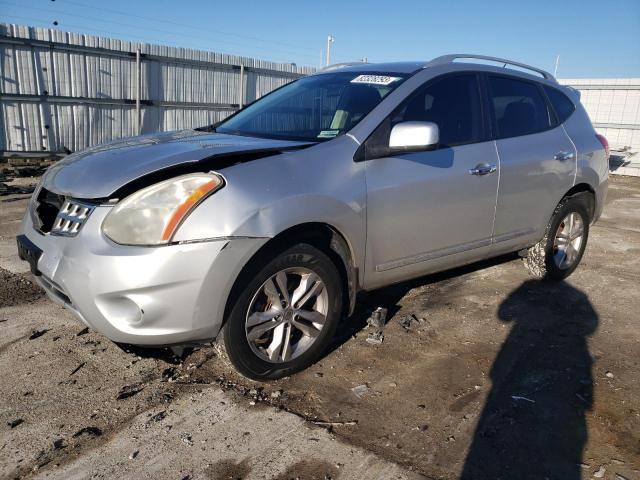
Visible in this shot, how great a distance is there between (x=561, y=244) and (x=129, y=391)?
3941 mm

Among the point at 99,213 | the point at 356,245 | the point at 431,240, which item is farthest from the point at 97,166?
the point at 431,240

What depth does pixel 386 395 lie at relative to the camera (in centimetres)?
298

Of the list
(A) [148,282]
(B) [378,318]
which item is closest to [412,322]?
(B) [378,318]

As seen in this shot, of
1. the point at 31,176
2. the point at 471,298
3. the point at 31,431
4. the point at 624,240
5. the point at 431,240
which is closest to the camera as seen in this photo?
the point at 31,431

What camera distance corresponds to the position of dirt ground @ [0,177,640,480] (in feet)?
7.93

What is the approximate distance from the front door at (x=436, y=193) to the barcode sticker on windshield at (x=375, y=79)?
213 millimetres

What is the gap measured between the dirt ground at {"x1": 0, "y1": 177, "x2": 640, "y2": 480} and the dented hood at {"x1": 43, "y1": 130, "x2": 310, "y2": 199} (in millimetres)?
1072

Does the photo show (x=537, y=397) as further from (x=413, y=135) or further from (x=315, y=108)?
(x=315, y=108)

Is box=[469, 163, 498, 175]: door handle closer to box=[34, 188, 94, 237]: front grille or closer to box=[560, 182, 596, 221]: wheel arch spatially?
box=[560, 182, 596, 221]: wheel arch

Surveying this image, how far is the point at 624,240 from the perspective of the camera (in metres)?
6.95

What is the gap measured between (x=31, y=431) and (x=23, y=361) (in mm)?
762

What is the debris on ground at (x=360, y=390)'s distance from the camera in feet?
9.75

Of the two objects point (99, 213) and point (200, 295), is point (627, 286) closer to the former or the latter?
point (200, 295)

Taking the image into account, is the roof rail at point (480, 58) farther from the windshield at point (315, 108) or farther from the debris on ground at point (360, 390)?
the debris on ground at point (360, 390)
